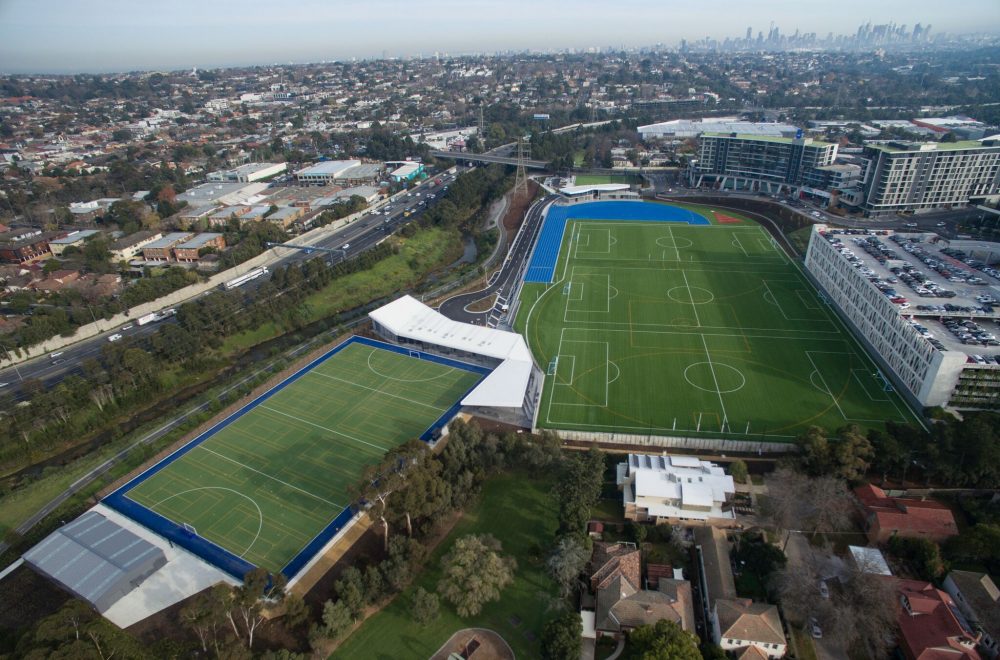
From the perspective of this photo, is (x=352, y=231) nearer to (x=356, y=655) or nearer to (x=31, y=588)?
(x=31, y=588)

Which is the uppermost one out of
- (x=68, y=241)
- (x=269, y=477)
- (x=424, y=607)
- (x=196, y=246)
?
(x=68, y=241)

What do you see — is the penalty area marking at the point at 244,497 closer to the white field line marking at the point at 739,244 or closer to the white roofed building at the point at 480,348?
the white roofed building at the point at 480,348

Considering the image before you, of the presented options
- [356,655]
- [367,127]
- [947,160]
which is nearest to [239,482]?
[356,655]

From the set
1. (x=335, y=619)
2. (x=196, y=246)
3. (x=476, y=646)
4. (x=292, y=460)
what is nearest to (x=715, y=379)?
(x=476, y=646)

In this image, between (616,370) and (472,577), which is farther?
(616,370)

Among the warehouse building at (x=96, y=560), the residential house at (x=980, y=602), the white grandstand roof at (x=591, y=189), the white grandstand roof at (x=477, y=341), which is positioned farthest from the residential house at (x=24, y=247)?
the residential house at (x=980, y=602)

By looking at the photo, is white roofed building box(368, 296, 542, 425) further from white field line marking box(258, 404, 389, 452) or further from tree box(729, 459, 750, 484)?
tree box(729, 459, 750, 484)

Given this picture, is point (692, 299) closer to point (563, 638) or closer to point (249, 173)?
point (563, 638)
